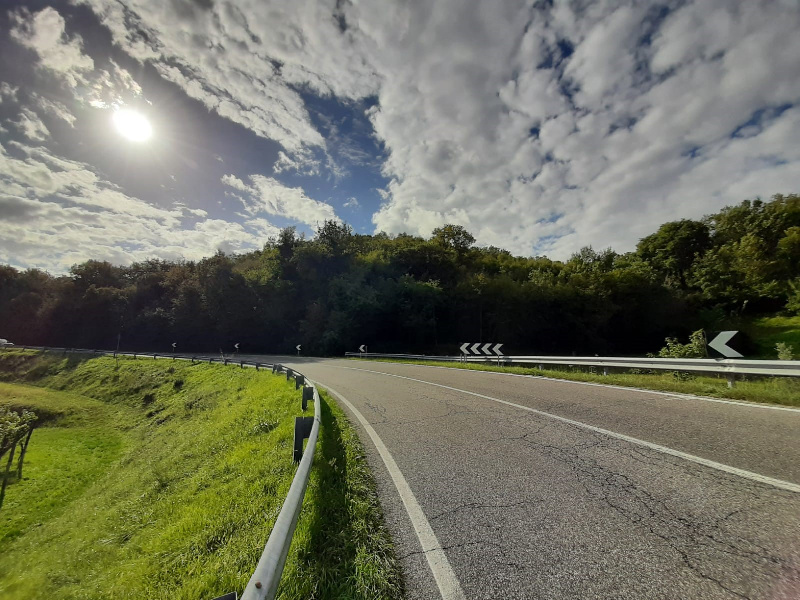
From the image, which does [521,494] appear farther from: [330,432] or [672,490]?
[330,432]

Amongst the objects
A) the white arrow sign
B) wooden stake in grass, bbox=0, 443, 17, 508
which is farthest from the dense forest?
the white arrow sign

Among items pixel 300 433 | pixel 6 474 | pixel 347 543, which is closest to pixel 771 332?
pixel 300 433

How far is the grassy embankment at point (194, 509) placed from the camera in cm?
277

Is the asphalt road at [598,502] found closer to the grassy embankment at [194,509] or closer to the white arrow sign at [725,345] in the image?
the grassy embankment at [194,509]

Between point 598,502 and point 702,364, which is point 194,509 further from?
point 702,364

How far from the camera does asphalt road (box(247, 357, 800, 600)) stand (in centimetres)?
210

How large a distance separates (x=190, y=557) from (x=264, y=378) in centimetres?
1173

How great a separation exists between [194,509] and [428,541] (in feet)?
13.3

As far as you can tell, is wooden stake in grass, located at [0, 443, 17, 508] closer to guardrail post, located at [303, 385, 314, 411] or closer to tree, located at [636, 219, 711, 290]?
guardrail post, located at [303, 385, 314, 411]

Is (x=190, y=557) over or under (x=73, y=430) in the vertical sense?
over

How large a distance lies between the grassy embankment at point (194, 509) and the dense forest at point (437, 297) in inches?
714

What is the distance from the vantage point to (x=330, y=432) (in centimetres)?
613

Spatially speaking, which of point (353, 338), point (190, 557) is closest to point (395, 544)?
point (190, 557)

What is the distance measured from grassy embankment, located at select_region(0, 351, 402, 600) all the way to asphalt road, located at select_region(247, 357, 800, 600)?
1.38 ft
